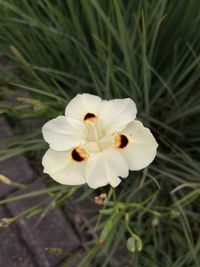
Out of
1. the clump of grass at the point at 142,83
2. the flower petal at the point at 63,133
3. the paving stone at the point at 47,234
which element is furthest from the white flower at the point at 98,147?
the paving stone at the point at 47,234

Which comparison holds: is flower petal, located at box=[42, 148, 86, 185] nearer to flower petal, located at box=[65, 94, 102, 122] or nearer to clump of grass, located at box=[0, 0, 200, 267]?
flower petal, located at box=[65, 94, 102, 122]

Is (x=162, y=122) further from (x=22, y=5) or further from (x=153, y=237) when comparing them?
(x=22, y=5)

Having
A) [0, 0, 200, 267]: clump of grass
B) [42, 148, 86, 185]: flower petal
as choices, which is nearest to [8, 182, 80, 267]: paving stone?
[0, 0, 200, 267]: clump of grass

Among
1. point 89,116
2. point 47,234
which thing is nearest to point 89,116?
point 89,116

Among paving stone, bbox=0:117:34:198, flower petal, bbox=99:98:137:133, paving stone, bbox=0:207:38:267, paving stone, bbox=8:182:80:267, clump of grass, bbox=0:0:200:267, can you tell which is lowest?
paving stone, bbox=0:207:38:267

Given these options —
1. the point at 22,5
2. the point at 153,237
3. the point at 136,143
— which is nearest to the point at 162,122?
the point at 153,237

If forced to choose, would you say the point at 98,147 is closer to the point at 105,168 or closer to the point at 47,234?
the point at 105,168
